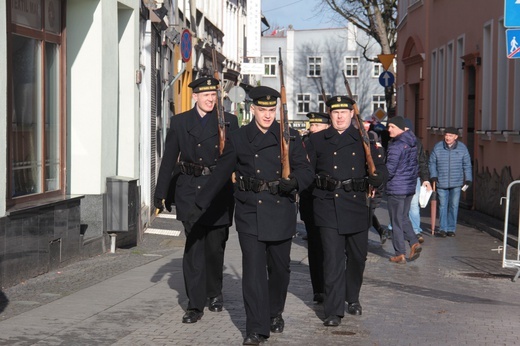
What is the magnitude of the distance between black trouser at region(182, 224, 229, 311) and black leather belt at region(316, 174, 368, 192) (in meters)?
0.89

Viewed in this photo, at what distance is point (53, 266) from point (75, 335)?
12.5ft

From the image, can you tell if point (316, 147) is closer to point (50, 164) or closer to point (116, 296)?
point (116, 296)

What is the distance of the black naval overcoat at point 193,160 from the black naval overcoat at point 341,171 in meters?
0.76

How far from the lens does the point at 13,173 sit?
11.8m

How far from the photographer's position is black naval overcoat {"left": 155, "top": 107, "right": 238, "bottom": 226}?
31.3 feet

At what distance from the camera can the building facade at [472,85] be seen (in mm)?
20875

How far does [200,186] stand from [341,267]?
1358mm

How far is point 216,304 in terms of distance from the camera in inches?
386

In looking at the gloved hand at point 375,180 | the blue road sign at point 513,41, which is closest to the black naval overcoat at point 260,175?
the gloved hand at point 375,180

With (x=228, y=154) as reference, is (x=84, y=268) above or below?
below

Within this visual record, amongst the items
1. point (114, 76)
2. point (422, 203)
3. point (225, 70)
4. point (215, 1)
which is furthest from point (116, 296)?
point (225, 70)

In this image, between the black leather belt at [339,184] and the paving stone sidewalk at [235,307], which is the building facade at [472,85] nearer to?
the paving stone sidewalk at [235,307]

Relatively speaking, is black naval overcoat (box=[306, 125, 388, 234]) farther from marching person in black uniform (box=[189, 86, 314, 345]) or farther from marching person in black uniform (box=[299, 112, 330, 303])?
marching person in black uniform (box=[189, 86, 314, 345])

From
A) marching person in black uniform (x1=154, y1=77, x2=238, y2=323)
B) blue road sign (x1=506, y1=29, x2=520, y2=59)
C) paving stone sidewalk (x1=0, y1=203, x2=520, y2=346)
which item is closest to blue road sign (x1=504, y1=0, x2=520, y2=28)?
blue road sign (x1=506, y1=29, x2=520, y2=59)
